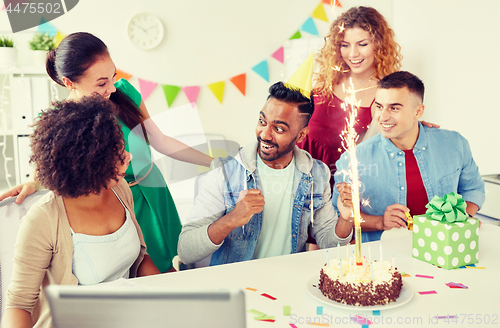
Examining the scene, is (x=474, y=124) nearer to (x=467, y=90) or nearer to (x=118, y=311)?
(x=467, y=90)

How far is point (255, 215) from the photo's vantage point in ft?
4.07

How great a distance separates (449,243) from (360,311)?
12.3 inches

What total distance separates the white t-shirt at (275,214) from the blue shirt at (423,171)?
9.9 inches

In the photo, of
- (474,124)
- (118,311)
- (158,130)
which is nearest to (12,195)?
(158,130)

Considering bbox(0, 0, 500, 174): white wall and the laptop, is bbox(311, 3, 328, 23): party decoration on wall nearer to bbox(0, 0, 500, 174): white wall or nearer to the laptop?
bbox(0, 0, 500, 174): white wall

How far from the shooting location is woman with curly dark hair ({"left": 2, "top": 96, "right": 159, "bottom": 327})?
804mm

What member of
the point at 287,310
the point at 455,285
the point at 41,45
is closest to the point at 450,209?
the point at 455,285

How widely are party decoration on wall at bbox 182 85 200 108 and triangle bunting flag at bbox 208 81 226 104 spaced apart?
1.9 inches

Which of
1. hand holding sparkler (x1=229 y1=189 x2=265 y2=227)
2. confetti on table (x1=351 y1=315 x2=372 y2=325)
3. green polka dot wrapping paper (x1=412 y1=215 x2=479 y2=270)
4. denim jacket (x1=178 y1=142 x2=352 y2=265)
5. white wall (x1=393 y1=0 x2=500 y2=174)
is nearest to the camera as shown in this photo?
confetti on table (x1=351 y1=315 x2=372 y2=325)

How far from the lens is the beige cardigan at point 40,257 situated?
2.61 feet

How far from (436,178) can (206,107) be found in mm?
820

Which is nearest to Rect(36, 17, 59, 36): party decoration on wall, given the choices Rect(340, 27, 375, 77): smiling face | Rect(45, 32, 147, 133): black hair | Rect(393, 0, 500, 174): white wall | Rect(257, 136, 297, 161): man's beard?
Rect(45, 32, 147, 133): black hair

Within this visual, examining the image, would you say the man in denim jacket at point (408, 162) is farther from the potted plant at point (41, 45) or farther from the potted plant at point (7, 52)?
the potted plant at point (7, 52)

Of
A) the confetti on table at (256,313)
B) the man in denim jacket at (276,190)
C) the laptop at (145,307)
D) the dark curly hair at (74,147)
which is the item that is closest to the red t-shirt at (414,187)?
the man in denim jacket at (276,190)
